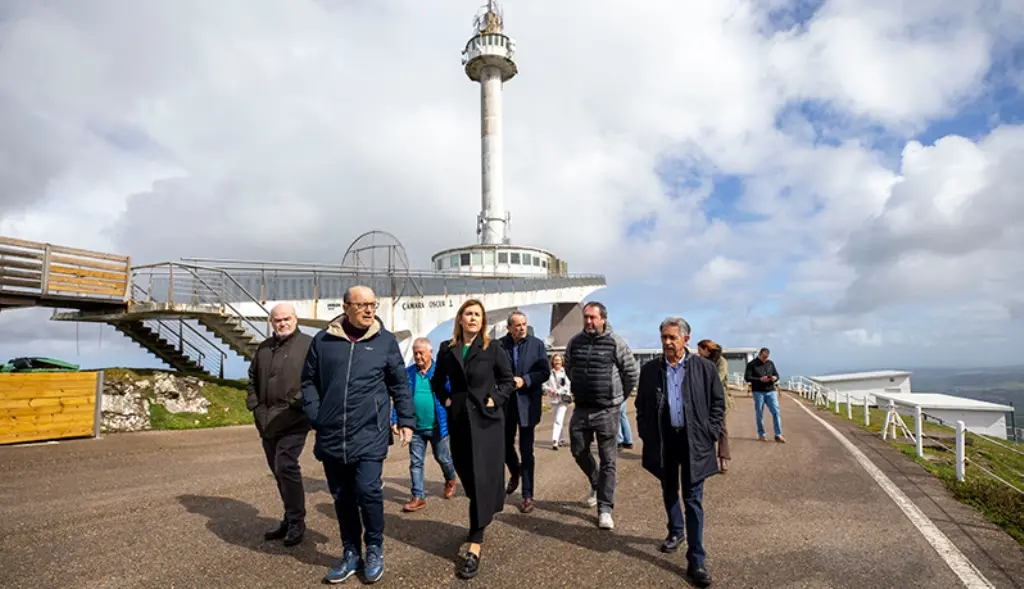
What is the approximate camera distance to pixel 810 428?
13000 millimetres

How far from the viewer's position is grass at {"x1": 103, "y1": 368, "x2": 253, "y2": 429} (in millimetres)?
11922

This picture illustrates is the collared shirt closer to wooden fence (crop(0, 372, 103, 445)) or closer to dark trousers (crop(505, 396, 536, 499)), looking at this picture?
dark trousers (crop(505, 396, 536, 499))

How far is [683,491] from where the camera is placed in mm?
4137

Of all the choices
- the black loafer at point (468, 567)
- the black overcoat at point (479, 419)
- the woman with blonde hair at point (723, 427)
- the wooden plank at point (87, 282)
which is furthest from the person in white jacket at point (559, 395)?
the wooden plank at point (87, 282)

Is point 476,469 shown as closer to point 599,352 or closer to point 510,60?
point 599,352

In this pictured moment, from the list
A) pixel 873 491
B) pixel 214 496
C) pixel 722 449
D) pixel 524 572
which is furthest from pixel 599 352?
pixel 214 496

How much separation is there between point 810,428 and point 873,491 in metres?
7.20

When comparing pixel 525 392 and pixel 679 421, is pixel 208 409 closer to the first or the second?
pixel 525 392

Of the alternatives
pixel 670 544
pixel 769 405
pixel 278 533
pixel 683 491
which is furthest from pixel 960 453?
pixel 278 533

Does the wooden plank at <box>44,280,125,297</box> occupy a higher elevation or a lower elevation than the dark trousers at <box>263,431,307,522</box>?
higher

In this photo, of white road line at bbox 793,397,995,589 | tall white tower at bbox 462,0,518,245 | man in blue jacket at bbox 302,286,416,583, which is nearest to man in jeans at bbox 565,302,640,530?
man in blue jacket at bbox 302,286,416,583

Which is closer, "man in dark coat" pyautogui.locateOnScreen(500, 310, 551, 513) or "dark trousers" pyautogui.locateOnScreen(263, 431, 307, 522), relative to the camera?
"dark trousers" pyautogui.locateOnScreen(263, 431, 307, 522)

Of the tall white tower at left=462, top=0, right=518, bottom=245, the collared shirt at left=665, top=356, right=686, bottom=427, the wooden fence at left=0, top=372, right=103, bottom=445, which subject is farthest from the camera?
the tall white tower at left=462, top=0, right=518, bottom=245

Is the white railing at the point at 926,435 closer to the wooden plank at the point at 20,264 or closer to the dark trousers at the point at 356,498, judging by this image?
the dark trousers at the point at 356,498
